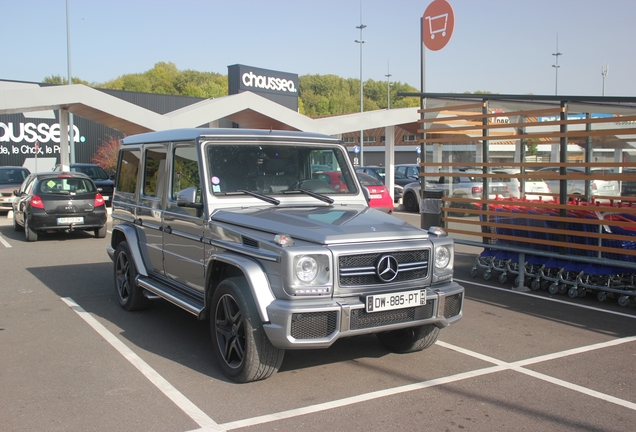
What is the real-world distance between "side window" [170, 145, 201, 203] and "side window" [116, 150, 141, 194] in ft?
3.97

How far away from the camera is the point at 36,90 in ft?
64.2

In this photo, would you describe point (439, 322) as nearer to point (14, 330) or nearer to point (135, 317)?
point (135, 317)

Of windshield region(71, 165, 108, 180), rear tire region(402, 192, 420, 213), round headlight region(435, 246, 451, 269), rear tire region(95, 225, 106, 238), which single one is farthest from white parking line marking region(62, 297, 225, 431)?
windshield region(71, 165, 108, 180)

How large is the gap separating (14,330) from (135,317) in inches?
50.6

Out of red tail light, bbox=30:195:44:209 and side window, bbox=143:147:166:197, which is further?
red tail light, bbox=30:195:44:209

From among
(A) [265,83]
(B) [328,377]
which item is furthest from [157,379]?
(A) [265,83]

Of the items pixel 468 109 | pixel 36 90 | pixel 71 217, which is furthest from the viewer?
pixel 36 90

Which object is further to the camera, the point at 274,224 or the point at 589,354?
the point at 589,354

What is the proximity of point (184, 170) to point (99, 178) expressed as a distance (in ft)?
61.0

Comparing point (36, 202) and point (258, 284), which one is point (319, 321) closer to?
point (258, 284)

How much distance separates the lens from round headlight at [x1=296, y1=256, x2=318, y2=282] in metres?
4.64

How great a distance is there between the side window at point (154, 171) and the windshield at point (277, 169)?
1052 mm

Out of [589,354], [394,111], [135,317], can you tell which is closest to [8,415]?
[135,317]

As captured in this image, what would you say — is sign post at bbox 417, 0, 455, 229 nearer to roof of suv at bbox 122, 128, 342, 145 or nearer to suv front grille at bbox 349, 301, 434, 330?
roof of suv at bbox 122, 128, 342, 145
